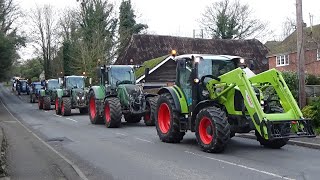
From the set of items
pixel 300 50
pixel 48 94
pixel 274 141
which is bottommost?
pixel 274 141

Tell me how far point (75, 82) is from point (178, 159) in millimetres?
19119

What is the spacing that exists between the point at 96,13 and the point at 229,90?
43.9 metres

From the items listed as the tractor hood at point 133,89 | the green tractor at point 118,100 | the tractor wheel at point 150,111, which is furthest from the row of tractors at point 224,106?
the tractor hood at point 133,89

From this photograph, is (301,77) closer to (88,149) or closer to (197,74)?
(197,74)

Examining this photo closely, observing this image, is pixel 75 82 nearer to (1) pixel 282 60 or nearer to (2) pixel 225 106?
(2) pixel 225 106

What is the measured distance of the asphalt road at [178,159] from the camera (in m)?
8.33

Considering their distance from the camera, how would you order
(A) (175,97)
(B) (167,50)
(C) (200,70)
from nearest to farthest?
1. (C) (200,70)
2. (A) (175,97)
3. (B) (167,50)

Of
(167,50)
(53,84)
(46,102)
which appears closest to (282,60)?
(167,50)

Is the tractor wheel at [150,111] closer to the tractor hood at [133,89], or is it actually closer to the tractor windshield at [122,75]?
the tractor hood at [133,89]

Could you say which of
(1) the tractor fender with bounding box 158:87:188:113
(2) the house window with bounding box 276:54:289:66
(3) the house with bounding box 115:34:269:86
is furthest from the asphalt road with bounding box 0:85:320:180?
(2) the house window with bounding box 276:54:289:66

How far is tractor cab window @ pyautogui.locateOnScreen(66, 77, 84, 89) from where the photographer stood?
2783cm

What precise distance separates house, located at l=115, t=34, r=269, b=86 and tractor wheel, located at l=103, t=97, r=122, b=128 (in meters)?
17.0

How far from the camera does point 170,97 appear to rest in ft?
41.7

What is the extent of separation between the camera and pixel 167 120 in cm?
1323
